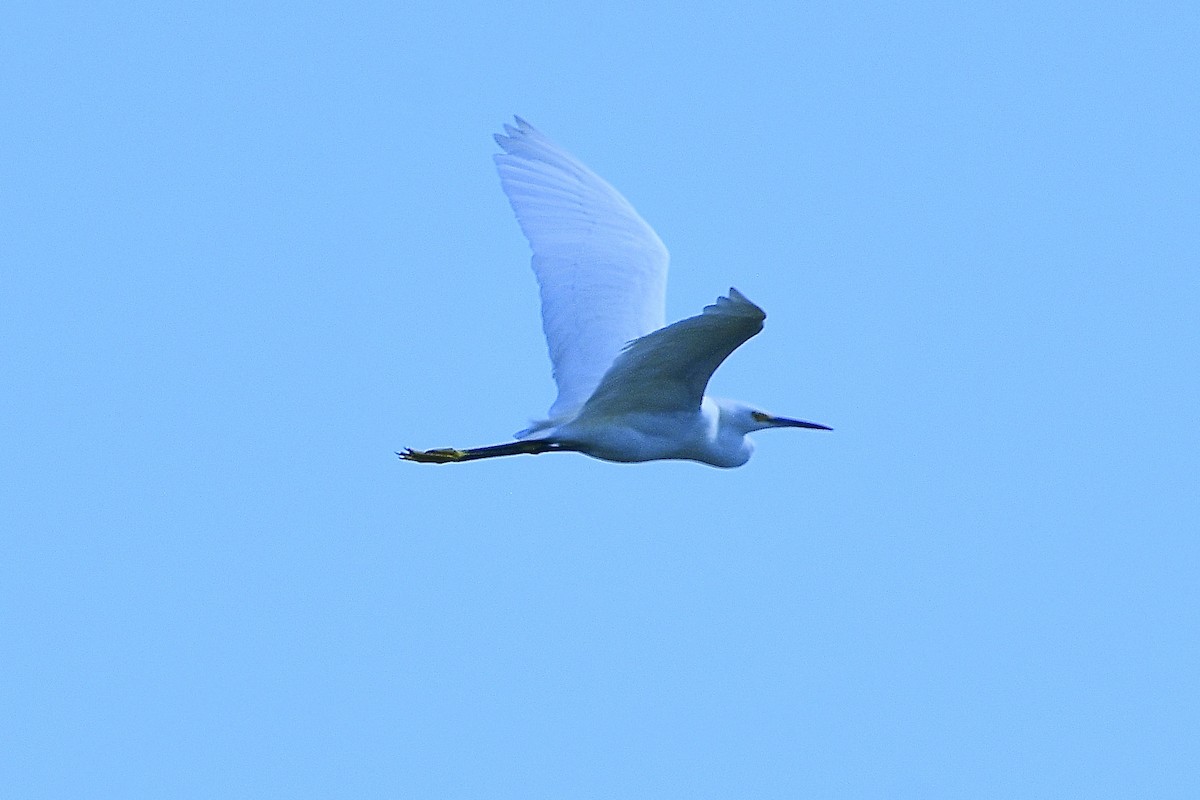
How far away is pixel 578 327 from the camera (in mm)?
10258

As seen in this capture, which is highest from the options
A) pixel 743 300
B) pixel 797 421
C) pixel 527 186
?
pixel 527 186

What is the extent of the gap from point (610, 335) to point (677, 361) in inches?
69.5

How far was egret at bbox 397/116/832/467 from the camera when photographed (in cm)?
841

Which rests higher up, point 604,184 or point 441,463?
point 604,184

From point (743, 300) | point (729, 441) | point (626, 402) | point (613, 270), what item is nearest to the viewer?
point (743, 300)

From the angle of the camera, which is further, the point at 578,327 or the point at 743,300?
the point at 578,327

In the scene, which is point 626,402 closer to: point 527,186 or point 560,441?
point 560,441

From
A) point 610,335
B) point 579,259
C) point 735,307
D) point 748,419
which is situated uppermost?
point 579,259

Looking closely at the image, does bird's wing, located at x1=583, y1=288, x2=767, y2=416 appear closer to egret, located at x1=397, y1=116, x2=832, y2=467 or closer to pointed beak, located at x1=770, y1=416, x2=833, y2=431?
egret, located at x1=397, y1=116, x2=832, y2=467

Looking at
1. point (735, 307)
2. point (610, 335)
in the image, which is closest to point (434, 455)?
point (610, 335)

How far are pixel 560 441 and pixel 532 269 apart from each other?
1594 millimetres

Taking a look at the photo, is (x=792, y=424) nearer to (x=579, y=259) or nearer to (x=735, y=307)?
(x=579, y=259)

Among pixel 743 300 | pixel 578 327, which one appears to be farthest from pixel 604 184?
pixel 743 300

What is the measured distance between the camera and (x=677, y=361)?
334 inches
